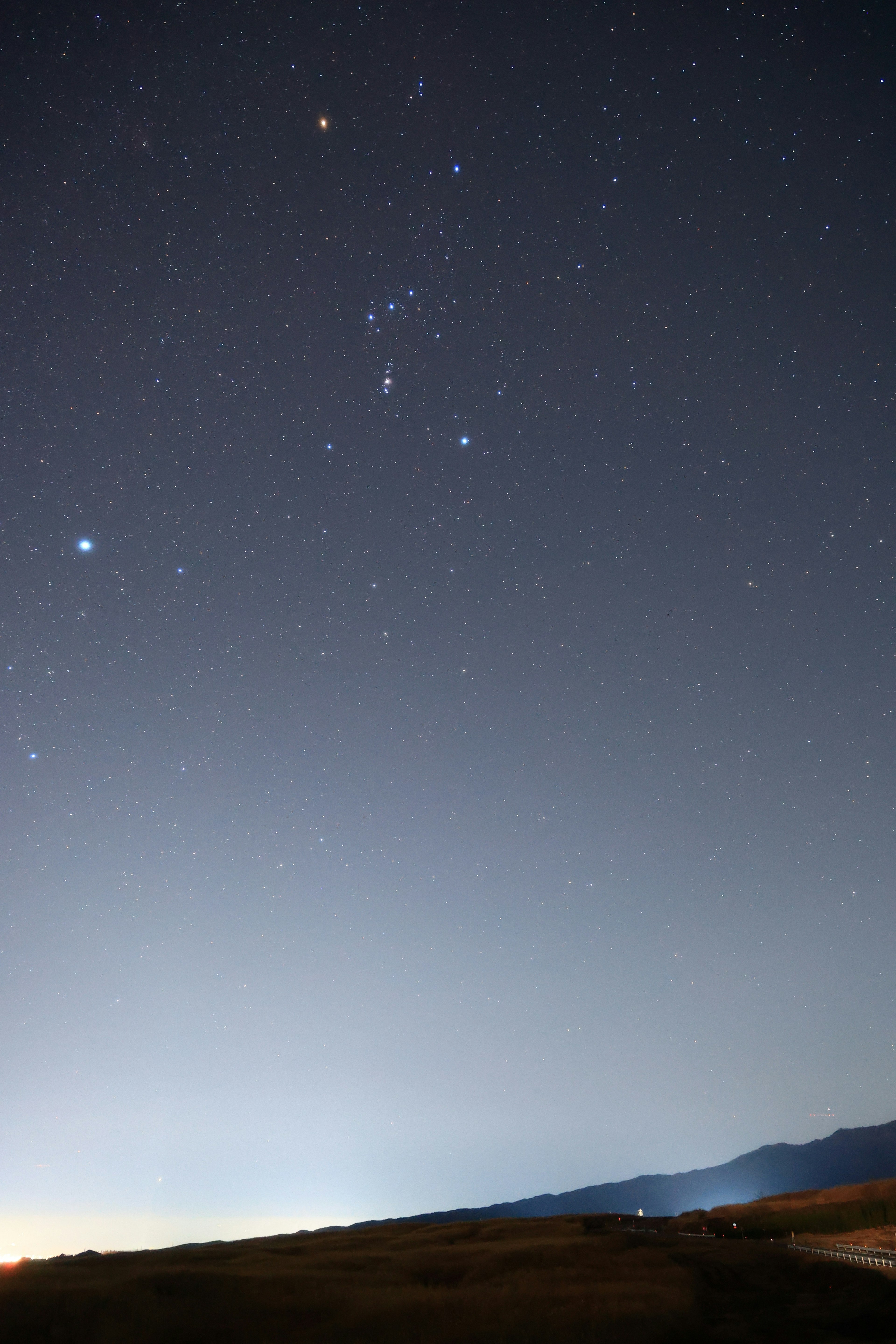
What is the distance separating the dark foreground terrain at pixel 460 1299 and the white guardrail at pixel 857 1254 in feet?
2.81

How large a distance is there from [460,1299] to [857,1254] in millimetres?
18711

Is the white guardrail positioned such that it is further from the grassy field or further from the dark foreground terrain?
the grassy field

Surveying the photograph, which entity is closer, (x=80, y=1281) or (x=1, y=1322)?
(x=1, y=1322)

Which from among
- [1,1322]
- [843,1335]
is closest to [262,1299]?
[1,1322]

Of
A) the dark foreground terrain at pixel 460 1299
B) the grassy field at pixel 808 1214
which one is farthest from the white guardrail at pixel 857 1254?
the grassy field at pixel 808 1214

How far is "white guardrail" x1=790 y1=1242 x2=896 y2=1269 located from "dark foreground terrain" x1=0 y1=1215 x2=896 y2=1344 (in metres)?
0.86

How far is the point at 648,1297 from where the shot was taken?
24.6 metres

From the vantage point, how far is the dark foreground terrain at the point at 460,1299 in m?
20.9

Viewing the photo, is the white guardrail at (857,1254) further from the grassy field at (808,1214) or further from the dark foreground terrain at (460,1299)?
the grassy field at (808,1214)

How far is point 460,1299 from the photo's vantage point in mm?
24969

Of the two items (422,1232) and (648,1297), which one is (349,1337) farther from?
(422,1232)

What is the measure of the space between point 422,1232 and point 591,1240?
1927 cm

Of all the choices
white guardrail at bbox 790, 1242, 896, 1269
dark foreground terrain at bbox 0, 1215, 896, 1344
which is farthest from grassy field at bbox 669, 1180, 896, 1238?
dark foreground terrain at bbox 0, 1215, 896, 1344

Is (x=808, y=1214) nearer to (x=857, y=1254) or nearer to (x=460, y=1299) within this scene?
(x=857, y=1254)
